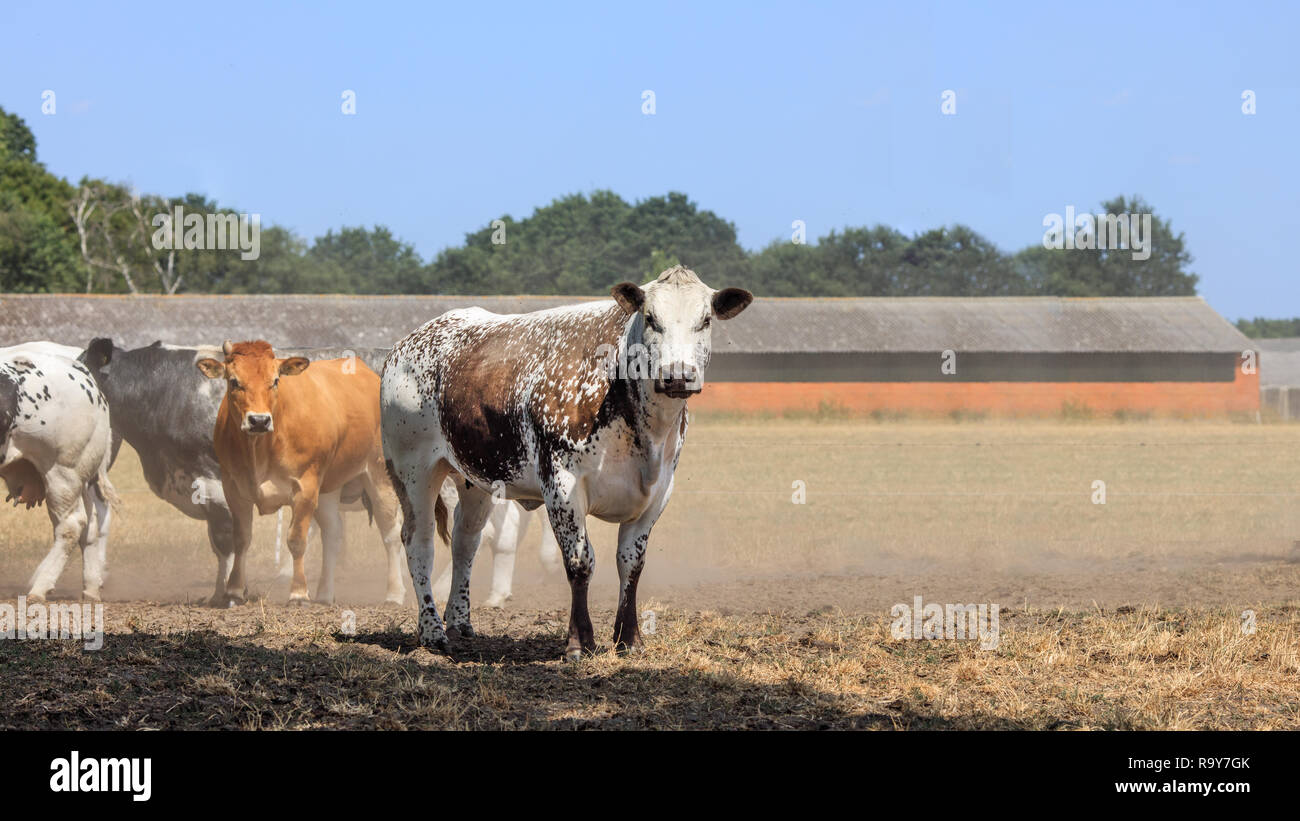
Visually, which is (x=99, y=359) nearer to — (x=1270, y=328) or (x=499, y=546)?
(x=499, y=546)

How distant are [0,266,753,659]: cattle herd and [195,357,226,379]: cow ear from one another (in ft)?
0.09

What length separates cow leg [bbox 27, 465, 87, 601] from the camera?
36.8 ft

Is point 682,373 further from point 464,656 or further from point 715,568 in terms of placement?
point 715,568

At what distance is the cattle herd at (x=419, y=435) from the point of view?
25.0ft

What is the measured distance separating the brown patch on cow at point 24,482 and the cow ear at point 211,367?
1.79 m

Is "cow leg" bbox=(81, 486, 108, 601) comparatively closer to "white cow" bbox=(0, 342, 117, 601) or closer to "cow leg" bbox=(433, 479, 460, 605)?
"white cow" bbox=(0, 342, 117, 601)

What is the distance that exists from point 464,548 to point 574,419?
5.93 feet

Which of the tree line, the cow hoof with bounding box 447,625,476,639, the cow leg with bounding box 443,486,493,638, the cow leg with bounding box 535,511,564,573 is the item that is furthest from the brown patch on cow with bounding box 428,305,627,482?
the tree line

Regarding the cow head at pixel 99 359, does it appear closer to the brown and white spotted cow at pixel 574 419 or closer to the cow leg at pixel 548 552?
the cow leg at pixel 548 552

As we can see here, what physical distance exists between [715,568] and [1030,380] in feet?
121

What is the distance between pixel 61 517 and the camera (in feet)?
37.2

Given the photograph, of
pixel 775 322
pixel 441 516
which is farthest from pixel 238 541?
pixel 775 322
